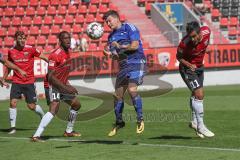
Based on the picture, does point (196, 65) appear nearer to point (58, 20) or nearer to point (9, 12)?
point (58, 20)

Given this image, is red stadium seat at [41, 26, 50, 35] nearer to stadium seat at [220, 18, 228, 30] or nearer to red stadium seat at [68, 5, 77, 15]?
red stadium seat at [68, 5, 77, 15]

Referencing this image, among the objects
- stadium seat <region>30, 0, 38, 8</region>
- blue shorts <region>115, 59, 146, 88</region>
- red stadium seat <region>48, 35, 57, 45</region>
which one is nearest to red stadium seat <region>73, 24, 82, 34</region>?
red stadium seat <region>48, 35, 57, 45</region>

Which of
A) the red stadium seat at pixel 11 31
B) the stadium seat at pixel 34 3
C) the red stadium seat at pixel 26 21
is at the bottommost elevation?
the red stadium seat at pixel 11 31

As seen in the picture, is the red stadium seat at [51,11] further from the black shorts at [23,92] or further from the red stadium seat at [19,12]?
the black shorts at [23,92]

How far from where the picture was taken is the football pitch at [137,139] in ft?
34.3

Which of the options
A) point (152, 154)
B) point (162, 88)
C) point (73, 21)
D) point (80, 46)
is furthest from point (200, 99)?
point (73, 21)

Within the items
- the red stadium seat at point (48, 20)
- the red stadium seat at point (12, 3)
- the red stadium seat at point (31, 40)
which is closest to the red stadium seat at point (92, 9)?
the red stadium seat at point (48, 20)

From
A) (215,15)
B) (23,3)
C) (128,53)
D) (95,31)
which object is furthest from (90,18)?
(128,53)

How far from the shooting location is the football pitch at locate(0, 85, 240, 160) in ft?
34.3

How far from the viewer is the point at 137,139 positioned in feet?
41.5

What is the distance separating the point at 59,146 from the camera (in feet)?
39.2

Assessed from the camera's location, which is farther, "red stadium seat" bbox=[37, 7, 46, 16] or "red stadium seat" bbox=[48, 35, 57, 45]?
"red stadium seat" bbox=[37, 7, 46, 16]

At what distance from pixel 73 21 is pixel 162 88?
53.6 ft

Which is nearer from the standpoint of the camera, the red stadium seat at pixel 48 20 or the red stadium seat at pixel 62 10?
the red stadium seat at pixel 48 20
